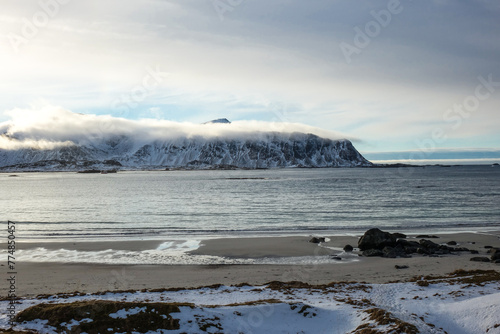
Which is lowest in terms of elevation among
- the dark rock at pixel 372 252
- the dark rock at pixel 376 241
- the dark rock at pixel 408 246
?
the dark rock at pixel 372 252

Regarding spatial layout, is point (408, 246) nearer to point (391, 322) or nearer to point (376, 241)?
point (376, 241)

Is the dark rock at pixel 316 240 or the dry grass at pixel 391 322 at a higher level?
the dry grass at pixel 391 322

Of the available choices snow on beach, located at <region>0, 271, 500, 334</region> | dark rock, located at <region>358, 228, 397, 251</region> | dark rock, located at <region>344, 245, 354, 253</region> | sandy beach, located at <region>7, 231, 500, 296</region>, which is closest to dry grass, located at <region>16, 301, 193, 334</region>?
snow on beach, located at <region>0, 271, 500, 334</region>

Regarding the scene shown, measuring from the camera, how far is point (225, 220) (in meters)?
39.7

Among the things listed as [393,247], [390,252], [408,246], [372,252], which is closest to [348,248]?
[372,252]

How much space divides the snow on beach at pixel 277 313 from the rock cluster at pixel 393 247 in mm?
10562

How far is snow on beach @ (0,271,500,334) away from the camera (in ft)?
27.1

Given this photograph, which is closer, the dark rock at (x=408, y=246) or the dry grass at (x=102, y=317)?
the dry grass at (x=102, y=317)

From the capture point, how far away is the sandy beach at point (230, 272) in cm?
1589

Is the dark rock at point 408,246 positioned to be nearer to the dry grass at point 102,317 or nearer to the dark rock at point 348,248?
the dark rock at point 348,248

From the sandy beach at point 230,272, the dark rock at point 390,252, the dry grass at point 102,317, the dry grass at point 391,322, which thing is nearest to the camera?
the dry grass at point 391,322

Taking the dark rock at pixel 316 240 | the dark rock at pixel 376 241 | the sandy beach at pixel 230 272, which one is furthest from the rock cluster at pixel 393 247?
the dark rock at pixel 316 240

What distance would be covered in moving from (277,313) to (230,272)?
29.4 feet

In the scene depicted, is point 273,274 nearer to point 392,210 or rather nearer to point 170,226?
point 170,226
